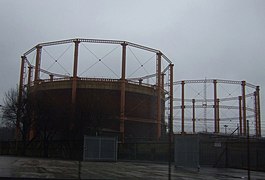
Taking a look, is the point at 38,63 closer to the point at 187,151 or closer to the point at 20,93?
the point at 20,93

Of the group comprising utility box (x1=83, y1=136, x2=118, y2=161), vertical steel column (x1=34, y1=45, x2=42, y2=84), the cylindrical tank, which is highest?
vertical steel column (x1=34, y1=45, x2=42, y2=84)

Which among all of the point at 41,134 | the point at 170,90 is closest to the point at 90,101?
the point at 41,134

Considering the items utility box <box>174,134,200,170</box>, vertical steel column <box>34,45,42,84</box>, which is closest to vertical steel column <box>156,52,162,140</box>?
vertical steel column <box>34,45,42,84</box>

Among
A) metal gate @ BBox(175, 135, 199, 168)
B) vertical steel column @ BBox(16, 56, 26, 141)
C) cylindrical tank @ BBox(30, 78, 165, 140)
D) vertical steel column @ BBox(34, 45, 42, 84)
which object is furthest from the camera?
vertical steel column @ BBox(34, 45, 42, 84)

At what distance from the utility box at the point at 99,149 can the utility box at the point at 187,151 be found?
7546mm

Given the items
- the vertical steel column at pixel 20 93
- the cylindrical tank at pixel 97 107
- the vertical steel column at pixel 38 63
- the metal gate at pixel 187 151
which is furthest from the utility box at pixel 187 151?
the vertical steel column at pixel 38 63

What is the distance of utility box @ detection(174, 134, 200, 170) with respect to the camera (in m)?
24.8

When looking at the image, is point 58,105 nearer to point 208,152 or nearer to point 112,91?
point 112,91

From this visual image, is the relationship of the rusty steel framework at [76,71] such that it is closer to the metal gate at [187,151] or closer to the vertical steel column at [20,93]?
the vertical steel column at [20,93]

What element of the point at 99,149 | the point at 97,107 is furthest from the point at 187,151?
the point at 97,107

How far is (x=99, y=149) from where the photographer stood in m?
31.1

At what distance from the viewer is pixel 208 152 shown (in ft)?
112

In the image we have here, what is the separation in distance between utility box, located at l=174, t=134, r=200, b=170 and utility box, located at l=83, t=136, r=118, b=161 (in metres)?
7.55

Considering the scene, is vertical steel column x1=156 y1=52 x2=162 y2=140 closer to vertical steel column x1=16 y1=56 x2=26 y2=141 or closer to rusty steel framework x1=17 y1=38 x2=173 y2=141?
rusty steel framework x1=17 y1=38 x2=173 y2=141
